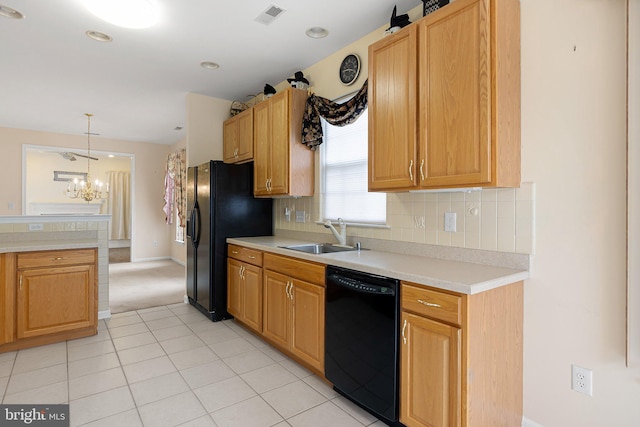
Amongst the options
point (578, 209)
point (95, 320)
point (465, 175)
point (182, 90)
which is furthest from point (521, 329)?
point (182, 90)

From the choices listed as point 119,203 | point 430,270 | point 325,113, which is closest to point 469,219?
point 430,270

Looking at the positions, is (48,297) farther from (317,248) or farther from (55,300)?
(317,248)

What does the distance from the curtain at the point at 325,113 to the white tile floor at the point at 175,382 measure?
194 centimetres

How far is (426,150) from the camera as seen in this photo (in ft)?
6.71

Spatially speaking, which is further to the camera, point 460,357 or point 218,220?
point 218,220

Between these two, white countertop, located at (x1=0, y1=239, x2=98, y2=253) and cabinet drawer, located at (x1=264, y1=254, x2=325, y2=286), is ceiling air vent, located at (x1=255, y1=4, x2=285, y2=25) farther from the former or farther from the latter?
white countertop, located at (x1=0, y1=239, x2=98, y2=253)

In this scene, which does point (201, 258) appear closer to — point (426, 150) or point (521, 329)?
point (426, 150)

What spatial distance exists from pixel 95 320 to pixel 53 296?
427 mm

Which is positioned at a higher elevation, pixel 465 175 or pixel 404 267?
pixel 465 175

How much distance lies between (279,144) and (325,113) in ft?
1.93

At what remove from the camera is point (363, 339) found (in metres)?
2.06

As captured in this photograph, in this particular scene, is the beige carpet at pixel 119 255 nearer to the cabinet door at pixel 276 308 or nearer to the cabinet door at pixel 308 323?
the cabinet door at pixel 276 308

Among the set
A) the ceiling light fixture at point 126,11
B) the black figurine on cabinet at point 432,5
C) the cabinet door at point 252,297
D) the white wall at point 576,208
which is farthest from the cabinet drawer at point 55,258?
the white wall at point 576,208

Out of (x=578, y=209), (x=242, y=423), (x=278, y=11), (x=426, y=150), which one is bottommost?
(x=242, y=423)
